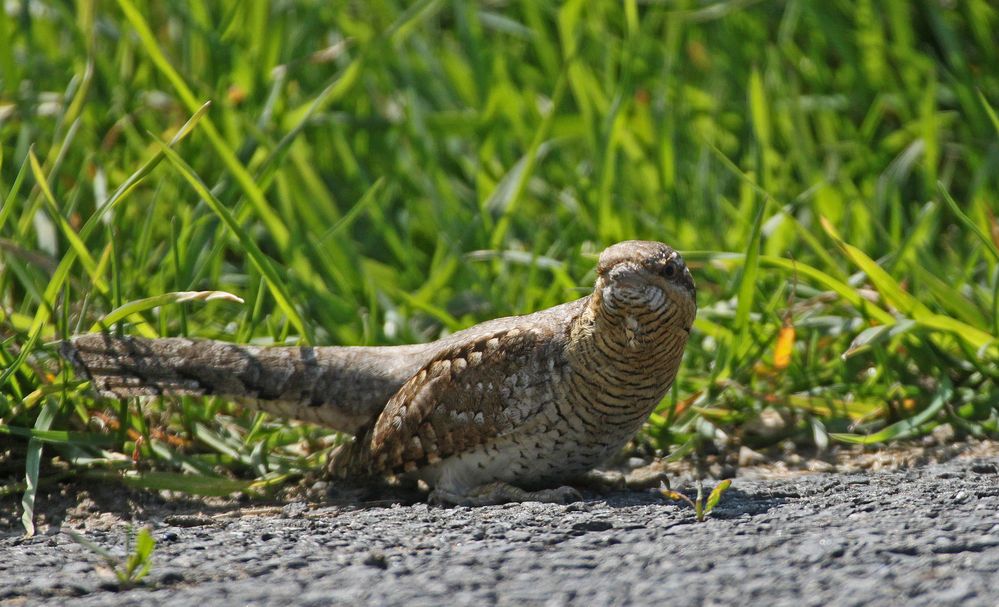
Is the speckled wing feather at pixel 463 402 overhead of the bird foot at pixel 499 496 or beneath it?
overhead

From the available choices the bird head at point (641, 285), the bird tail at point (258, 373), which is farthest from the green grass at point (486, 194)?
the bird head at point (641, 285)

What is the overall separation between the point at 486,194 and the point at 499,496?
2.28m

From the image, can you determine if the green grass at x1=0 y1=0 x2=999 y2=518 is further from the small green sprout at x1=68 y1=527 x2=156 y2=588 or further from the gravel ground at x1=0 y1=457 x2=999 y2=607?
the small green sprout at x1=68 y1=527 x2=156 y2=588

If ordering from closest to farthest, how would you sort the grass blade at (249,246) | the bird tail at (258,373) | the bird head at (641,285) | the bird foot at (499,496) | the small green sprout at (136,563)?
the small green sprout at (136,563) < the bird head at (641,285) < the bird foot at (499,496) < the bird tail at (258,373) < the grass blade at (249,246)

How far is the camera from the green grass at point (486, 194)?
4.20m

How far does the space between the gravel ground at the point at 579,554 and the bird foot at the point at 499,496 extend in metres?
0.10

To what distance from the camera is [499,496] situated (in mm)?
3695

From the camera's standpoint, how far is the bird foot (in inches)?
142

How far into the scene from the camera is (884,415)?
4.37m

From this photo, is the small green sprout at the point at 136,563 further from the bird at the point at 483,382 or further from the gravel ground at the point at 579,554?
the bird at the point at 483,382

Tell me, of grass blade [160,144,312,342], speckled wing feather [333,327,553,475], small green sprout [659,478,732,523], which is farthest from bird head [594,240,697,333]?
grass blade [160,144,312,342]

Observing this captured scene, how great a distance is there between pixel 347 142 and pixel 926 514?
12.4ft

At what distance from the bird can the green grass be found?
0.22 metres

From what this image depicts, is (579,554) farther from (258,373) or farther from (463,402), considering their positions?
(258,373)
